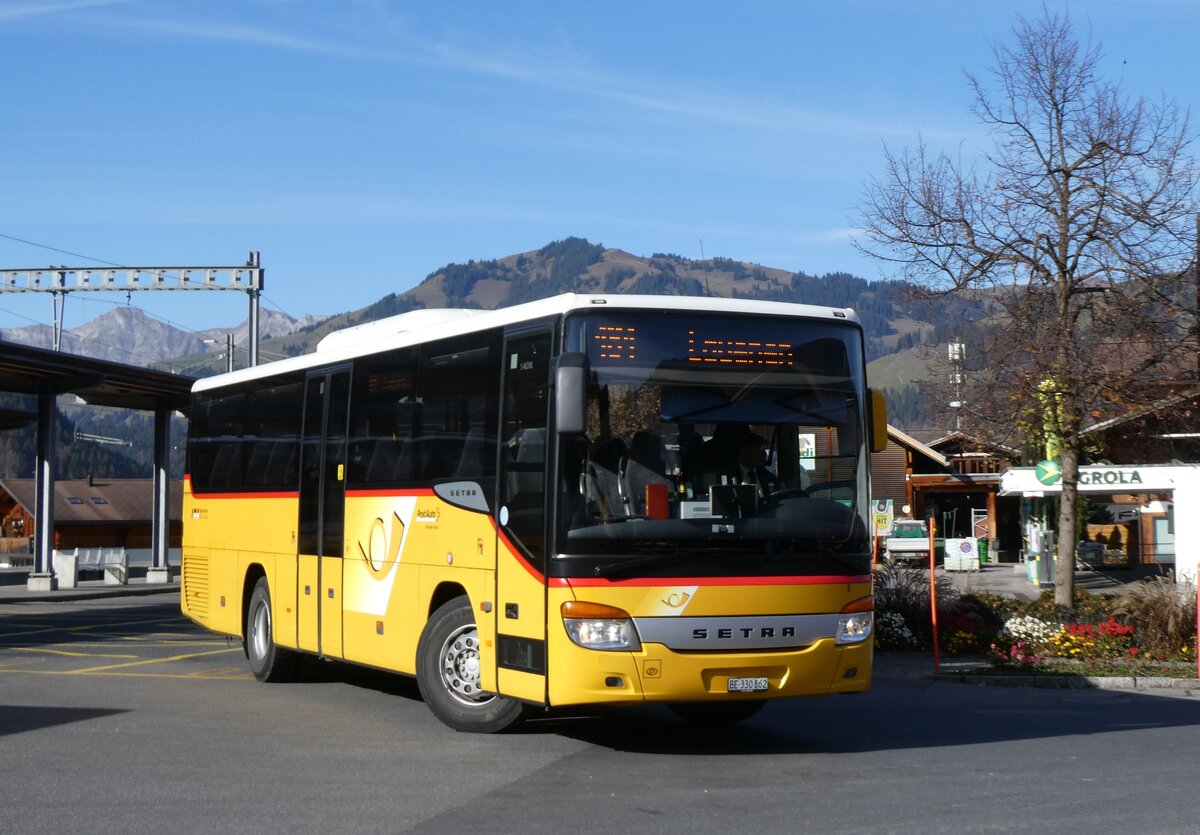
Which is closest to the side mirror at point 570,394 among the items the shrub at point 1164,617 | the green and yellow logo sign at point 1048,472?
the shrub at point 1164,617

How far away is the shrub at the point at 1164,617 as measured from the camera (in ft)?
59.2

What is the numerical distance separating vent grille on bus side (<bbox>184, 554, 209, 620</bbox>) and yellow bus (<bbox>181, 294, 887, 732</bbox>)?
5.63 meters

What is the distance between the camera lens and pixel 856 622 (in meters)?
10.9

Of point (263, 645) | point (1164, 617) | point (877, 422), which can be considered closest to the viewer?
point (877, 422)

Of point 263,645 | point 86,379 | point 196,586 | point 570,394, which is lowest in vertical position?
point 263,645

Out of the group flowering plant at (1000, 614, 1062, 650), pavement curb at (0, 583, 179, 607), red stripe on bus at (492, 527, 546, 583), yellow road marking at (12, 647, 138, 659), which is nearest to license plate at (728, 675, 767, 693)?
red stripe on bus at (492, 527, 546, 583)

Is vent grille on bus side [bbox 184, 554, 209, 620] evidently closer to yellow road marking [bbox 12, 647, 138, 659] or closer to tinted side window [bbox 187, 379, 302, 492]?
tinted side window [bbox 187, 379, 302, 492]

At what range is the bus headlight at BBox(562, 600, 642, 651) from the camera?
10102mm

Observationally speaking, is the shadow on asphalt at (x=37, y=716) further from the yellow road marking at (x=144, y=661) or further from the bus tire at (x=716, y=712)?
the bus tire at (x=716, y=712)

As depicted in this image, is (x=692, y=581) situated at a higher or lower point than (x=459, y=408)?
lower

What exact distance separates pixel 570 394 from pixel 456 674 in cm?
301

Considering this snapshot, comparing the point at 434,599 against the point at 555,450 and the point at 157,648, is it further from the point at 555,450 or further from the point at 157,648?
the point at 157,648

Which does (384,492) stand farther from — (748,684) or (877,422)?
(877,422)

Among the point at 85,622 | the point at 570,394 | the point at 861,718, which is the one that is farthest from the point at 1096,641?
the point at 85,622
